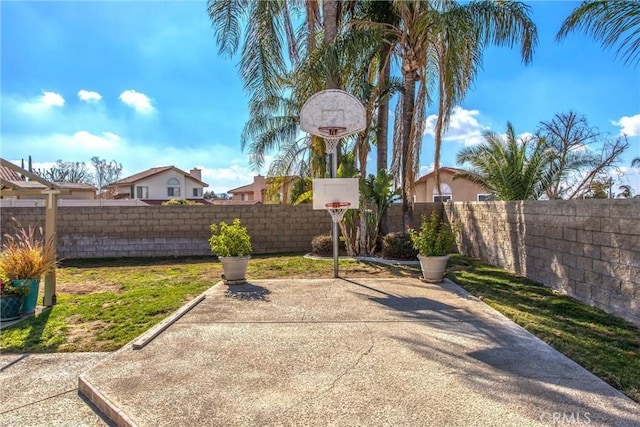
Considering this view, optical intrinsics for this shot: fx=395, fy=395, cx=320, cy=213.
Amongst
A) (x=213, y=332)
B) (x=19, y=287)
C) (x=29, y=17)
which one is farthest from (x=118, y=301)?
(x=29, y=17)

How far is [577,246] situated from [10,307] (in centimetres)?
843

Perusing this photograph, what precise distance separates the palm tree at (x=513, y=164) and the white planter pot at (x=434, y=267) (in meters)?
5.43

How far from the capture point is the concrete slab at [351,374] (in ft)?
9.35

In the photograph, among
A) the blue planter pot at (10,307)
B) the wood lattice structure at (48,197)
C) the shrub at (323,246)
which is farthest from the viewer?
the shrub at (323,246)

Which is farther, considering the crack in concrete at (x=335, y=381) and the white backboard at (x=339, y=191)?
the white backboard at (x=339, y=191)

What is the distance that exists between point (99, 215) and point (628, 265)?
13531 mm

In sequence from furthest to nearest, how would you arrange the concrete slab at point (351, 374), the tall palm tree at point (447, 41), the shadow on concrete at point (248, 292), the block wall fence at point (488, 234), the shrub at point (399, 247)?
1. the shrub at point (399, 247)
2. the tall palm tree at point (447, 41)
3. the shadow on concrete at point (248, 292)
4. the block wall fence at point (488, 234)
5. the concrete slab at point (351, 374)

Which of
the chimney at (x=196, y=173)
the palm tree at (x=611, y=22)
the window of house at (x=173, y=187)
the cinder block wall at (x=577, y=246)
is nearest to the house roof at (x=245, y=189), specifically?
the chimney at (x=196, y=173)

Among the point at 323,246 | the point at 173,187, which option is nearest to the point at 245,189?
the point at 173,187

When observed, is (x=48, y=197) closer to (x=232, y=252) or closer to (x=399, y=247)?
(x=232, y=252)

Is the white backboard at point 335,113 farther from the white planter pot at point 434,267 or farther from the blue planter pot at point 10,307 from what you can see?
the blue planter pot at point 10,307

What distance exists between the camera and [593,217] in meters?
5.79

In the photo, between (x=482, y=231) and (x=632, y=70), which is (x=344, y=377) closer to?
(x=632, y=70)

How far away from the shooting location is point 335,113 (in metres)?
8.66
